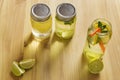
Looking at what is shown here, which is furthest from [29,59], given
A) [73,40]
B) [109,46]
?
[109,46]

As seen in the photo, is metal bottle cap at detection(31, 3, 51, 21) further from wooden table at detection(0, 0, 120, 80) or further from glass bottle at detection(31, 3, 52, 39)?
wooden table at detection(0, 0, 120, 80)

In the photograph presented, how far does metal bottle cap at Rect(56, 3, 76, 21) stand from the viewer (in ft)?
2.70

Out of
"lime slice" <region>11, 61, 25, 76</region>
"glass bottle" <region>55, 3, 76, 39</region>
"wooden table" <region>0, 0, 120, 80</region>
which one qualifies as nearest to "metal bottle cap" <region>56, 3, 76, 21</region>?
"glass bottle" <region>55, 3, 76, 39</region>

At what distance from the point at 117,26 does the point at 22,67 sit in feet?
1.24

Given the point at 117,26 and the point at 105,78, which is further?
the point at 117,26

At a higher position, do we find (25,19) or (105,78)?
(25,19)

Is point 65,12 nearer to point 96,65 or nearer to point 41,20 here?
point 41,20

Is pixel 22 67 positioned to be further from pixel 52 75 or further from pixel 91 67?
pixel 91 67

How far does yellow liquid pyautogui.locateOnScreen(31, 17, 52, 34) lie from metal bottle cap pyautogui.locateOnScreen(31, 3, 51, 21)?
0.06 ft

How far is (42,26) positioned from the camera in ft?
2.78

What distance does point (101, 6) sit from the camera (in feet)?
3.25

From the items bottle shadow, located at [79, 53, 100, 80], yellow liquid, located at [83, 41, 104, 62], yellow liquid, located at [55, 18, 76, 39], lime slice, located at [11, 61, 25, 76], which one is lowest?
bottle shadow, located at [79, 53, 100, 80]

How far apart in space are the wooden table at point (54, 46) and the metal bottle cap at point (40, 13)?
11 centimetres

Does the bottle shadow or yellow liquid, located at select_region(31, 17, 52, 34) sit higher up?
yellow liquid, located at select_region(31, 17, 52, 34)
